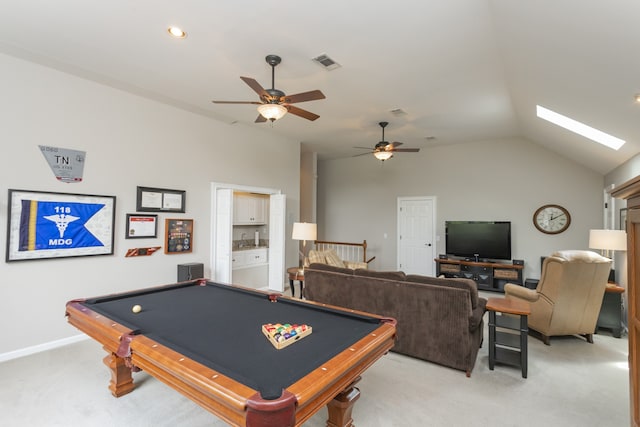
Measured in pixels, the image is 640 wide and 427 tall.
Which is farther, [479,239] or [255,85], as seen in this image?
[479,239]

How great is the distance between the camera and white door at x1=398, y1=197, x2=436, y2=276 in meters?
7.12

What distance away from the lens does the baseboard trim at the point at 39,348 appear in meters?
3.16

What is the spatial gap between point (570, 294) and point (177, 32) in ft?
15.9

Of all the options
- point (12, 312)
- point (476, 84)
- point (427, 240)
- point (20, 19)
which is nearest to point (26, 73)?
point (20, 19)

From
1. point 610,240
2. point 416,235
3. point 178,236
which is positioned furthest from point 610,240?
point 178,236

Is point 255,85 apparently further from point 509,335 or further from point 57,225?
point 509,335

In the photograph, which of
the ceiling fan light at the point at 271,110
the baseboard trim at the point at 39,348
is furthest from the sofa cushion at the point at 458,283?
the baseboard trim at the point at 39,348

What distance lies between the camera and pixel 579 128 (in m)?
4.18

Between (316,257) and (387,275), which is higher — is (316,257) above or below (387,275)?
below

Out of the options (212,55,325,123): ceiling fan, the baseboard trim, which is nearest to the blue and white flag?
the baseboard trim

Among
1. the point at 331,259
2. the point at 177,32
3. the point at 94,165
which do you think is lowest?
the point at 331,259

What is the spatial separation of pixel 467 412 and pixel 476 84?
3.55 m

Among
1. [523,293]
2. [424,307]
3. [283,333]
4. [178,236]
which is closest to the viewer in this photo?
[283,333]

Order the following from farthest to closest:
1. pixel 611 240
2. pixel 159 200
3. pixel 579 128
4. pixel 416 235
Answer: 1. pixel 416 235
2. pixel 159 200
3. pixel 579 128
4. pixel 611 240
